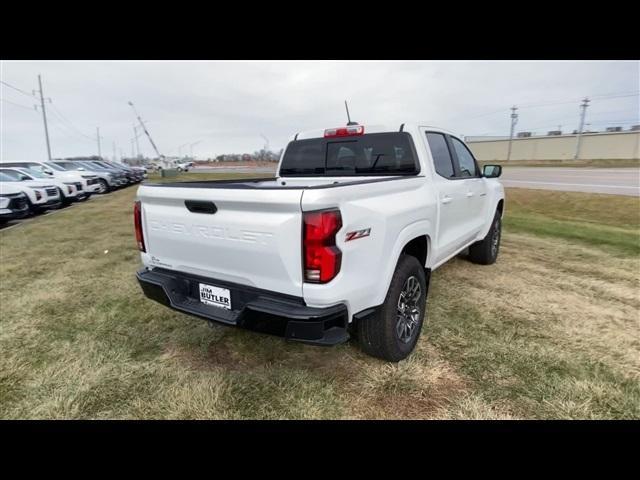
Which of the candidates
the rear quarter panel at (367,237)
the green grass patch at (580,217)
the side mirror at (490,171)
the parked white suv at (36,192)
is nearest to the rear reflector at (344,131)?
the rear quarter panel at (367,237)

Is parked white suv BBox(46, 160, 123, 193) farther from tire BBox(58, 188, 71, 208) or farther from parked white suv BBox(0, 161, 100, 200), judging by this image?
tire BBox(58, 188, 71, 208)

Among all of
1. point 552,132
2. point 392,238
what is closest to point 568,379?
point 392,238

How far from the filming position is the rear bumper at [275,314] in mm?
2209

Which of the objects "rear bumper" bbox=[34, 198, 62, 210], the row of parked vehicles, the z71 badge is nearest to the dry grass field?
the z71 badge

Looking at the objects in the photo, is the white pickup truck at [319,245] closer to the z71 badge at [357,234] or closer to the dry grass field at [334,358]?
the z71 badge at [357,234]

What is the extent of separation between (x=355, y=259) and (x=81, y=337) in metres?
2.90

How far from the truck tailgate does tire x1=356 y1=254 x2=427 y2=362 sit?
2.70 ft

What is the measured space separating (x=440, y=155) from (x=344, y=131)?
1.04 metres

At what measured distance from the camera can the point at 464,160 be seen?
4.64m

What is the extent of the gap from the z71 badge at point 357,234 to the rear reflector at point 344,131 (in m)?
1.73

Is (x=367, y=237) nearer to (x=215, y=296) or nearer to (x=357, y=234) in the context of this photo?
(x=357, y=234)

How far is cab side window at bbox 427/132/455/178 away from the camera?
3759 mm

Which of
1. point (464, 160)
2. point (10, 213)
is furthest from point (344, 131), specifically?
point (10, 213)

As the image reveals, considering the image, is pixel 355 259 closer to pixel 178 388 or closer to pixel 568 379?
pixel 178 388
